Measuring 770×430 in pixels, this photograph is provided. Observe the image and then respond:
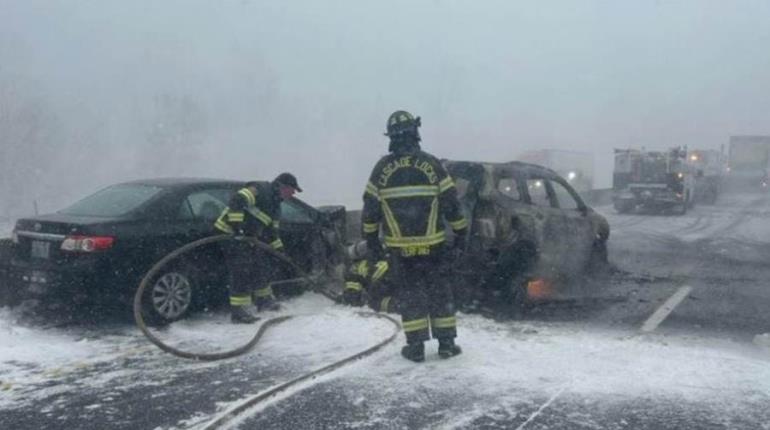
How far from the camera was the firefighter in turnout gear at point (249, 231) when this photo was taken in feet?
21.4

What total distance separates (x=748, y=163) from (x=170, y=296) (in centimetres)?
3629

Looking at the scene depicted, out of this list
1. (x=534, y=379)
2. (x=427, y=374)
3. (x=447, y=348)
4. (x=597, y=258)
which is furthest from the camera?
(x=597, y=258)

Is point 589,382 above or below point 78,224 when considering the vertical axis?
below

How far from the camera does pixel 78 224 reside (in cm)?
605

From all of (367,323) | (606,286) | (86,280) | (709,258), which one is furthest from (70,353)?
(709,258)

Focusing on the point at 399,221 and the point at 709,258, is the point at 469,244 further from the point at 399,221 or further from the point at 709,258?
the point at 709,258

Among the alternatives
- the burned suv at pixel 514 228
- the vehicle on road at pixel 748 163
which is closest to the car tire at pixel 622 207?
the vehicle on road at pixel 748 163

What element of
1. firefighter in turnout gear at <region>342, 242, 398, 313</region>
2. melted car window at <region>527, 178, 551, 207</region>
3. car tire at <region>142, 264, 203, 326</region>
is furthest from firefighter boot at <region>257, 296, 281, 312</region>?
melted car window at <region>527, 178, 551, 207</region>

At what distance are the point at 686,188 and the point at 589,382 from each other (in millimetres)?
21155

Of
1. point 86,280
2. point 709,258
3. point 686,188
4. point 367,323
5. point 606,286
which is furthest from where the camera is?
point 686,188

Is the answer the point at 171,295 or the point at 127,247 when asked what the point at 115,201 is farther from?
the point at 171,295

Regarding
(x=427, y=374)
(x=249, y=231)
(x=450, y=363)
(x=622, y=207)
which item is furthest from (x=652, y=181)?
(x=427, y=374)

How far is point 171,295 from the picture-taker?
6438 mm

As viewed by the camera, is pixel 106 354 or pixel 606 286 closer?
pixel 106 354
